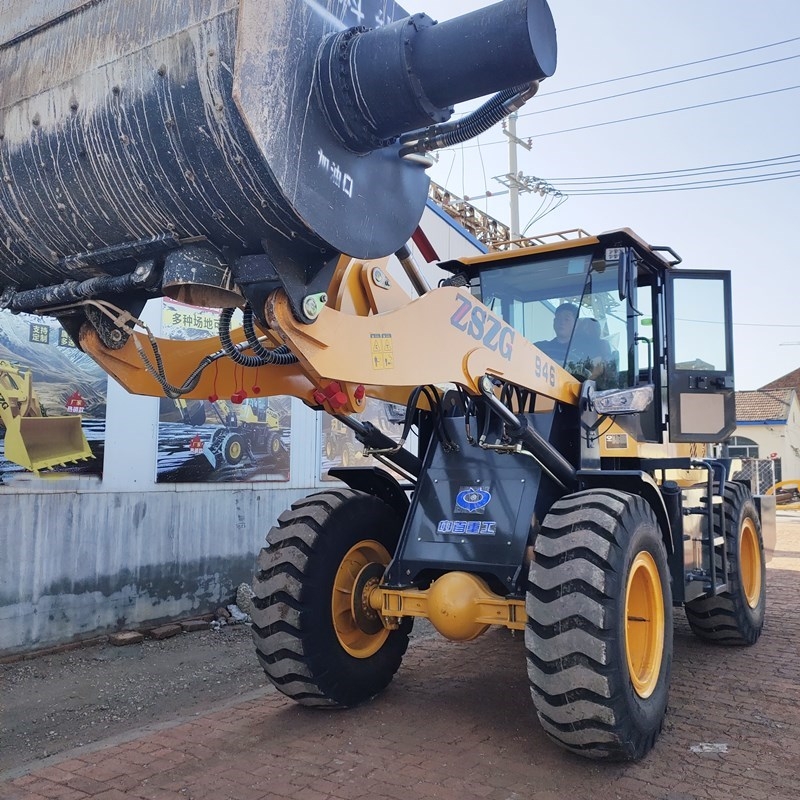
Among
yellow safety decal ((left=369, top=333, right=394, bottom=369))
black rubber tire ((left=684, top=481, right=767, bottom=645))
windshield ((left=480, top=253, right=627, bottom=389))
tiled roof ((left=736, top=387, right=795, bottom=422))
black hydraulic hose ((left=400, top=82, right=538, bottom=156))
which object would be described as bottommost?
black rubber tire ((left=684, top=481, right=767, bottom=645))

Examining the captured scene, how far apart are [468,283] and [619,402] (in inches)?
62.0

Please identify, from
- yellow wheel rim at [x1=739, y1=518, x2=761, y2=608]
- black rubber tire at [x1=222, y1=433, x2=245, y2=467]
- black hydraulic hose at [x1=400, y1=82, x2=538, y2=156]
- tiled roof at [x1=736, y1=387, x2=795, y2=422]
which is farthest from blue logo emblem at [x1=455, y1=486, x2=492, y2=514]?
tiled roof at [x1=736, y1=387, x2=795, y2=422]

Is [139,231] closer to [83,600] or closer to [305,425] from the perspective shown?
[83,600]

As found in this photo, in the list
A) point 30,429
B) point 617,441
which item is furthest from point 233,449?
point 617,441

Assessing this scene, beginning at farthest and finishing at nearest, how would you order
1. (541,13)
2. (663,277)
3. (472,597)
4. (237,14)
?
(663,277) → (472,597) → (541,13) → (237,14)

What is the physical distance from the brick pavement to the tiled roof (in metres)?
35.7

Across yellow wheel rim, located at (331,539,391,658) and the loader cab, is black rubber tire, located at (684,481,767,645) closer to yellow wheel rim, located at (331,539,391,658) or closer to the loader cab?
the loader cab

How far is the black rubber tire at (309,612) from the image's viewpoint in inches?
185

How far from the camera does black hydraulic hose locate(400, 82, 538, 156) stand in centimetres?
309

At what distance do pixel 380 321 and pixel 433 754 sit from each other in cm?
230

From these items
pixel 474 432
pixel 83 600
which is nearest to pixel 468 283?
pixel 474 432

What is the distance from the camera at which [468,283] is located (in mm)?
6062

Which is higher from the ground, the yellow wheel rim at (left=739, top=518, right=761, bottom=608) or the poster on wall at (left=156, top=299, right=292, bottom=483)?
the poster on wall at (left=156, top=299, right=292, bottom=483)

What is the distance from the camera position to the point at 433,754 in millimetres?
4199
